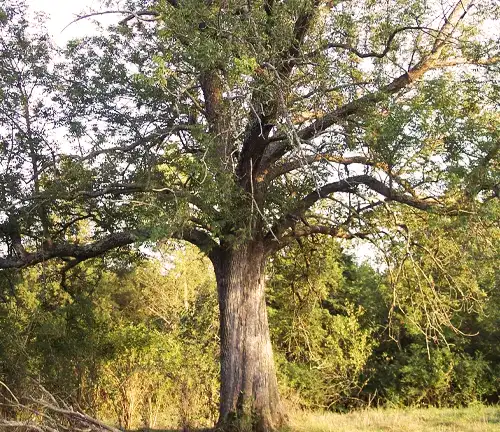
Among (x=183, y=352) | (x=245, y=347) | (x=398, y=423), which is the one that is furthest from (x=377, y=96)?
(x=183, y=352)

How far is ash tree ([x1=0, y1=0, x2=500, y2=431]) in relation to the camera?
28.0ft

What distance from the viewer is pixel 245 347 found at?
428 inches

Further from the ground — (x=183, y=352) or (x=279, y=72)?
(x=279, y=72)

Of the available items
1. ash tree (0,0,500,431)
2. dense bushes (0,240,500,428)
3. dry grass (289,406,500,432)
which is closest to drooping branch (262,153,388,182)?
ash tree (0,0,500,431)

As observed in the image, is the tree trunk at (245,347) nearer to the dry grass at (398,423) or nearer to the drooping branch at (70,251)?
the dry grass at (398,423)

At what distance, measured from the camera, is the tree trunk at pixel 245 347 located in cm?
1048

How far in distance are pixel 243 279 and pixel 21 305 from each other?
5284 mm

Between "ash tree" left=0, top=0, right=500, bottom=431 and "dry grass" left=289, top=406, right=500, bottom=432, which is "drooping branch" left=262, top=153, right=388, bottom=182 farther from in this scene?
"dry grass" left=289, top=406, right=500, bottom=432

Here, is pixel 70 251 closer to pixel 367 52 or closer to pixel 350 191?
pixel 350 191

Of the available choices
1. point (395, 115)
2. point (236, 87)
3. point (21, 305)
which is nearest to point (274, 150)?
point (236, 87)

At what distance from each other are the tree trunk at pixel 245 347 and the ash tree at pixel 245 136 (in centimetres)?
3

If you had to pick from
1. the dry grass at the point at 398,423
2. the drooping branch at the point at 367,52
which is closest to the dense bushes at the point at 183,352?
the dry grass at the point at 398,423

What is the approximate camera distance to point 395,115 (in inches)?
320

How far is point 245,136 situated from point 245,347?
372 centimetres
